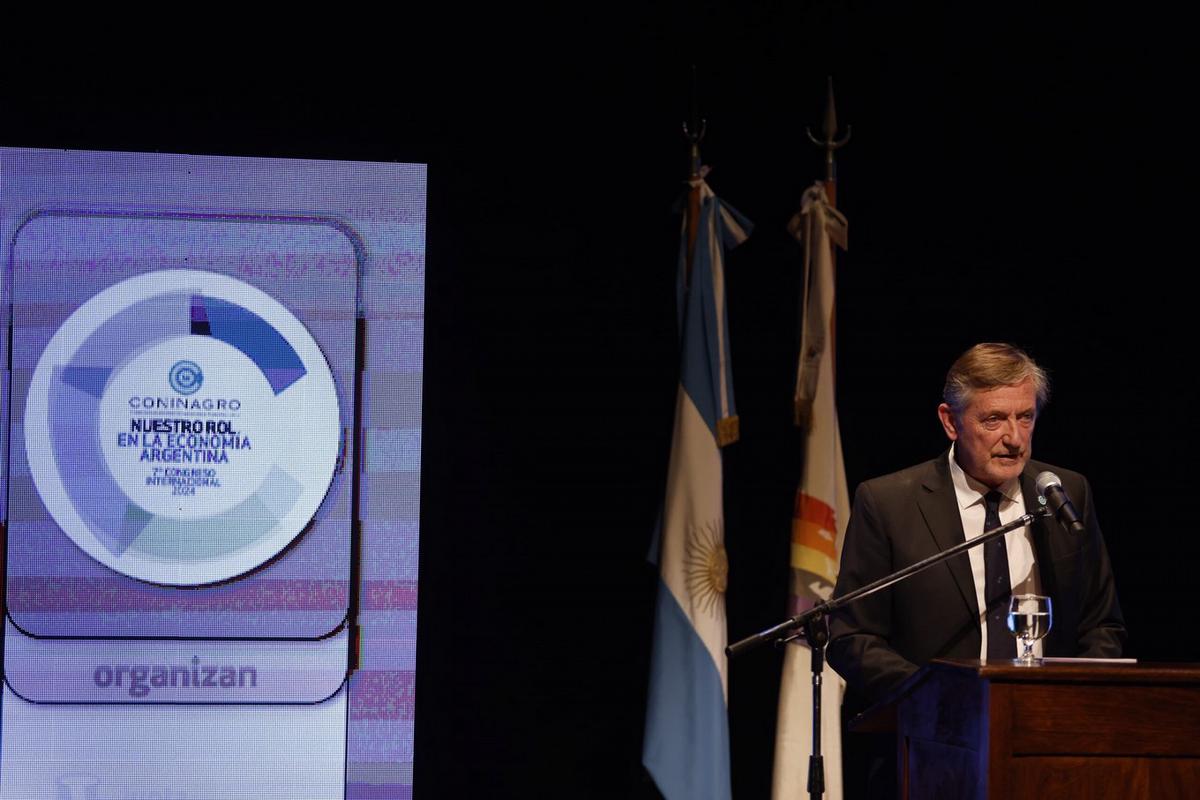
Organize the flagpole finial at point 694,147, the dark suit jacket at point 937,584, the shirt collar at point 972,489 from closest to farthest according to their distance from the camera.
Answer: the dark suit jacket at point 937,584 < the shirt collar at point 972,489 < the flagpole finial at point 694,147

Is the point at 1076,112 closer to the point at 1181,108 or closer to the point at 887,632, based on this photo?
the point at 1181,108

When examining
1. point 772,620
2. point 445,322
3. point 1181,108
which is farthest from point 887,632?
point 1181,108

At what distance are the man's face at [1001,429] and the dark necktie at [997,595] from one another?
117 millimetres

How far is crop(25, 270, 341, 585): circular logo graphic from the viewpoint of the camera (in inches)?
165

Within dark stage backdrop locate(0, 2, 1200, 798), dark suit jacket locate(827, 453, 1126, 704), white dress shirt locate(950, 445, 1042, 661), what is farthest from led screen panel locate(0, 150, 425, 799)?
white dress shirt locate(950, 445, 1042, 661)

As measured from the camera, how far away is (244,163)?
4.35 metres

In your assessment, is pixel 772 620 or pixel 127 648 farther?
pixel 772 620

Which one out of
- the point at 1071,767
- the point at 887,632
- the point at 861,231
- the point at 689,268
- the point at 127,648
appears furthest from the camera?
the point at 861,231

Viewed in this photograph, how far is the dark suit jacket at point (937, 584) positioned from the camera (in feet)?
9.12

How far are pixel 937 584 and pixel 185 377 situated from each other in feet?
8.22

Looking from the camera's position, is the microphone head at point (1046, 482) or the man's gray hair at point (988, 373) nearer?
the microphone head at point (1046, 482)

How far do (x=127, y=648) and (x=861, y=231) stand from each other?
109 inches

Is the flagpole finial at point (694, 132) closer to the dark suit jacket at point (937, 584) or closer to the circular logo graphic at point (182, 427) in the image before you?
the circular logo graphic at point (182, 427)

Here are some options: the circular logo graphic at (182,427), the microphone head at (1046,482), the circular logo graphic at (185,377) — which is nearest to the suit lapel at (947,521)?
the microphone head at (1046,482)
